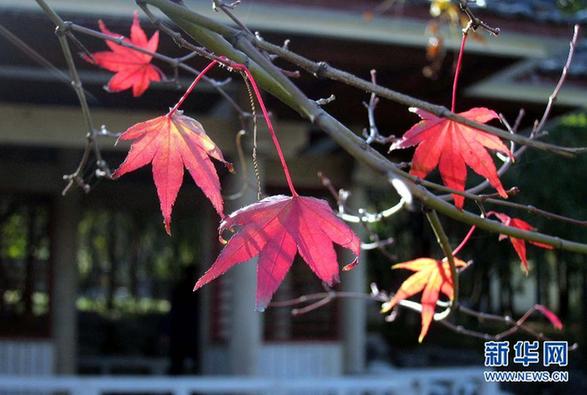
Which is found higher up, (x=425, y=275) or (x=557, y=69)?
(x=557, y=69)

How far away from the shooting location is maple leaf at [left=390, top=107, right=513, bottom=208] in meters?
1.08

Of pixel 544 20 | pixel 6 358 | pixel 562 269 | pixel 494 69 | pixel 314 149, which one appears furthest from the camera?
pixel 562 269

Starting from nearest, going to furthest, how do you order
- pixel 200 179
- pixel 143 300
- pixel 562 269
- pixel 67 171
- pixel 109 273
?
pixel 200 179, pixel 67 171, pixel 562 269, pixel 109 273, pixel 143 300

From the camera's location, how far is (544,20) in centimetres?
485

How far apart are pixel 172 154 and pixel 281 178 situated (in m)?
5.81

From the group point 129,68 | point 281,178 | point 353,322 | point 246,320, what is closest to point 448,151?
point 129,68

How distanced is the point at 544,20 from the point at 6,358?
437 cm

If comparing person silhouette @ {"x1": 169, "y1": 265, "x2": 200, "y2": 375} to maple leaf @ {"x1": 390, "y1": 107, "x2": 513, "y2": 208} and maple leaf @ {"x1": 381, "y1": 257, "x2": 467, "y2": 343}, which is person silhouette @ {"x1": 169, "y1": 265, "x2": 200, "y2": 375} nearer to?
maple leaf @ {"x1": 381, "y1": 257, "x2": 467, "y2": 343}

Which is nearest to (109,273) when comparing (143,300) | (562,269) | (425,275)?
(143,300)

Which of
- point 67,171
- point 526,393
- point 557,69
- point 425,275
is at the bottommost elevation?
point 526,393

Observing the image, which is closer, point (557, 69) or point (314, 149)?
point (557, 69)

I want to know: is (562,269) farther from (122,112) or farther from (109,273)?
(109,273)

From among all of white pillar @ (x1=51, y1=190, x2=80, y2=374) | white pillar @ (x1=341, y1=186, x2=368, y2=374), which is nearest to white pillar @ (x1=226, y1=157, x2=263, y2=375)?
white pillar @ (x1=341, y1=186, x2=368, y2=374)

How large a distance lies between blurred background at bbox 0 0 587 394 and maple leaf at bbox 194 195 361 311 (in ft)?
7.41
